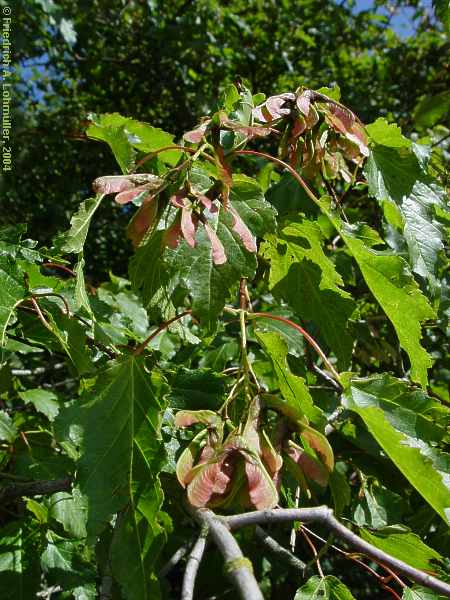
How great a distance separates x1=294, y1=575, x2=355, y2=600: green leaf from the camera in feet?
3.37

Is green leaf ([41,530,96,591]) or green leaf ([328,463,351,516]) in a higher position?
green leaf ([328,463,351,516])

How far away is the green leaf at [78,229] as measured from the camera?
3.28 feet

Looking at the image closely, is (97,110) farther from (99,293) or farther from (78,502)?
(78,502)

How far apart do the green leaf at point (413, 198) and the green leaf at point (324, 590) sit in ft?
2.08

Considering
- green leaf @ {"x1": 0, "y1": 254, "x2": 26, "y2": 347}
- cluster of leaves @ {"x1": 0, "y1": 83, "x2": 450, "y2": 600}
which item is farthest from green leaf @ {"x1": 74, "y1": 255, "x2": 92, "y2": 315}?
green leaf @ {"x1": 0, "y1": 254, "x2": 26, "y2": 347}

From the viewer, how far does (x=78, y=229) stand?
1.03 meters

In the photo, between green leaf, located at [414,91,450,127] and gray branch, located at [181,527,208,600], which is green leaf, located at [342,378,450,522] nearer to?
gray branch, located at [181,527,208,600]

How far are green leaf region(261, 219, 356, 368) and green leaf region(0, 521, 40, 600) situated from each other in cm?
83

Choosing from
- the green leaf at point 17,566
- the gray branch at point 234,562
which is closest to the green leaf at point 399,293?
the gray branch at point 234,562

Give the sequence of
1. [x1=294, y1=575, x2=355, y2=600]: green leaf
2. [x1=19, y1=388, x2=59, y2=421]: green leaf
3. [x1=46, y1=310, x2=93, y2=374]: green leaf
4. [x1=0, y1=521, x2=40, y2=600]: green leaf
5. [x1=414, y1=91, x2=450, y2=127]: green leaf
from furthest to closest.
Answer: [x1=414, y1=91, x2=450, y2=127]: green leaf → [x1=19, y1=388, x2=59, y2=421]: green leaf → [x1=0, y1=521, x2=40, y2=600]: green leaf → [x1=46, y1=310, x2=93, y2=374]: green leaf → [x1=294, y1=575, x2=355, y2=600]: green leaf

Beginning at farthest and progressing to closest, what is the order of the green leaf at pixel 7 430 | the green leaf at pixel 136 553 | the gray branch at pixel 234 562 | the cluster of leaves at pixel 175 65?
the cluster of leaves at pixel 175 65 < the green leaf at pixel 7 430 < the green leaf at pixel 136 553 < the gray branch at pixel 234 562

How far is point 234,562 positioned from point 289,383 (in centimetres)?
48

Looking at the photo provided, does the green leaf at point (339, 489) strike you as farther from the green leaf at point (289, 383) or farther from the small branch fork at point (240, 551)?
the small branch fork at point (240, 551)

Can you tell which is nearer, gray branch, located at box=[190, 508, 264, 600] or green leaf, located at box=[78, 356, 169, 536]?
gray branch, located at box=[190, 508, 264, 600]
